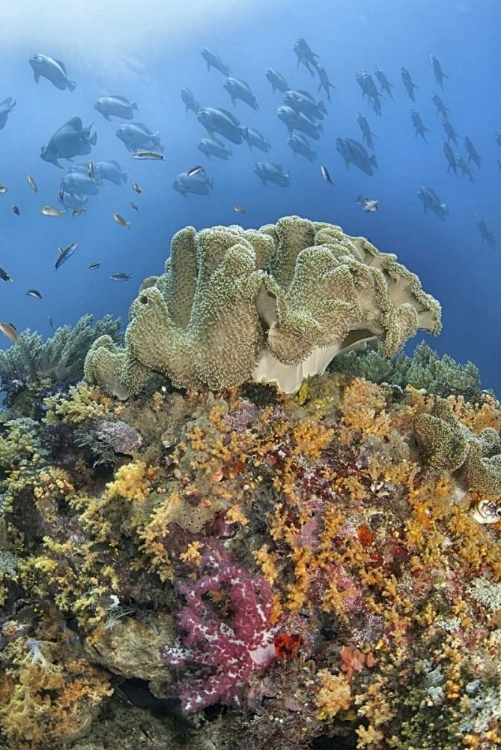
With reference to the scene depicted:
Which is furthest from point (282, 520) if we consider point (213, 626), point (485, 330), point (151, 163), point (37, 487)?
point (151, 163)

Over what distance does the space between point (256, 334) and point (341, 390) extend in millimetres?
825

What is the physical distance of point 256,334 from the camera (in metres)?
3.19

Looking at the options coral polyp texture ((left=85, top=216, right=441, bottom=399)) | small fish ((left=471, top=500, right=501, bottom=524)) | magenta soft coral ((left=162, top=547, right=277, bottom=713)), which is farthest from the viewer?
small fish ((left=471, top=500, right=501, bottom=524))

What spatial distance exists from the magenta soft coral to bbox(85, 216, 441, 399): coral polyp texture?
122cm

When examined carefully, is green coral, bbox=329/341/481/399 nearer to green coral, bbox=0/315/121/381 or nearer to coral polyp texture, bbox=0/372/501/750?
coral polyp texture, bbox=0/372/501/750

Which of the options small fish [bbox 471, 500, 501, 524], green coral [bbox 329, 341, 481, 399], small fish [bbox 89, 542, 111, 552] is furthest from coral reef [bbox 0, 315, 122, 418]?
small fish [bbox 471, 500, 501, 524]

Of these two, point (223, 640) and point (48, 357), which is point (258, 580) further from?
point (48, 357)

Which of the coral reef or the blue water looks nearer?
the coral reef

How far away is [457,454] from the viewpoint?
3.06 meters

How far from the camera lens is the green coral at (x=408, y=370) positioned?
16.5ft

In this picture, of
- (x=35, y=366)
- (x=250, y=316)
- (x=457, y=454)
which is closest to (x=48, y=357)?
(x=35, y=366)

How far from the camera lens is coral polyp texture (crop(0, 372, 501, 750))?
8.63 feet

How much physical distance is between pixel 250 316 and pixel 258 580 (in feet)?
5.13

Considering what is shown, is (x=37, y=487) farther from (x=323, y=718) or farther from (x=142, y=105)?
(x=142, y=105)
